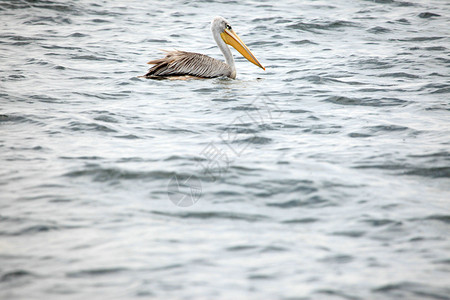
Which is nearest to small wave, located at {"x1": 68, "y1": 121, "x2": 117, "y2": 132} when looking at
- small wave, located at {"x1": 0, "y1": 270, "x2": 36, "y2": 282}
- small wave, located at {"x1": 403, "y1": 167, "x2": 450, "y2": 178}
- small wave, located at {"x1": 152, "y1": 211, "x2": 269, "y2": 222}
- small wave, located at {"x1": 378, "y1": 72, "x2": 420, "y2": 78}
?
small wave, located at {"x1": 152, "y1": 211, "x2": 269, "y2": 222}

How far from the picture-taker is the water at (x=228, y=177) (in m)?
3.42

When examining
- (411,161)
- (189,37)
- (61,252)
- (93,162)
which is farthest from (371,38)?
(61,252)

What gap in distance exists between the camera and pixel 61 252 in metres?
3.62

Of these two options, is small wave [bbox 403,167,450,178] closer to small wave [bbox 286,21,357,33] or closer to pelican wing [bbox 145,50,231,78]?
pelican wing [bbox 145,50,231,78]

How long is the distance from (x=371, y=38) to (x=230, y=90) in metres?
4.52

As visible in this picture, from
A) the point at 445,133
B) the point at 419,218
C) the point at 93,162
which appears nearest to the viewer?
the point at 419,218

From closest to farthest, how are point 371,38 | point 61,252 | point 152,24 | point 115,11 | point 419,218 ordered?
point 61,252 < point 419,218 < point 371,38 < point 152,24 < point 115,11

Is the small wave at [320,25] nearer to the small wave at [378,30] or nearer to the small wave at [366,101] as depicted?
the small wave at [378,30]

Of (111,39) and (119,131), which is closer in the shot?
(119,131)

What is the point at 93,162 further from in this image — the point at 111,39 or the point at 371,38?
the point at 371,38

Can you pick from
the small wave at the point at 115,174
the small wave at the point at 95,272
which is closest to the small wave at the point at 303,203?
the small wave at the point at 115,174

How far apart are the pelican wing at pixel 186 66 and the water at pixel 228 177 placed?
0.18m

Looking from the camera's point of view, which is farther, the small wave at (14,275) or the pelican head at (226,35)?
the pelican head at (226,35)

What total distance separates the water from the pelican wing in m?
0.18
